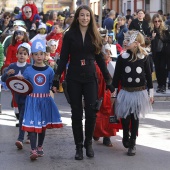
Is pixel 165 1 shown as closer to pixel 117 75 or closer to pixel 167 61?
pixel 167 61

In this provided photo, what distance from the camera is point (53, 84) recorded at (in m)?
8.48

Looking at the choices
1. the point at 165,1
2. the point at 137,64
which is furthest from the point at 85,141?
the point at 165,1

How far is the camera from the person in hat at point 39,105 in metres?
8.62

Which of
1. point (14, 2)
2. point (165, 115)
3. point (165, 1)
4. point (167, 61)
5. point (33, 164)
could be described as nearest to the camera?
point (33, 164)

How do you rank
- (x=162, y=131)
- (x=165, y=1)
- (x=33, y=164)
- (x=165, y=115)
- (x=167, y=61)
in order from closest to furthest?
(x=33, y=164) → (x=162, y=131) → (x=165, y=115) → (x=167, y=61) → (x=165, y=1)

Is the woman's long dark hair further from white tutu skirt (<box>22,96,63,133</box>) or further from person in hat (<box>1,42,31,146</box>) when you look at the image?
person in hat (<box>1,42,31,146</box>)

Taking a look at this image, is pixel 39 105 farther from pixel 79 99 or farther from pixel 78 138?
pixel 78 138

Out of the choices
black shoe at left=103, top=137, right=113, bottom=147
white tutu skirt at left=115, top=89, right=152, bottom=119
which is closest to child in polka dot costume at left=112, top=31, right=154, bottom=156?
white tutu skirt at left=115, top=89, right=152, bottom=119

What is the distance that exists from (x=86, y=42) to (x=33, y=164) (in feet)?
5.59

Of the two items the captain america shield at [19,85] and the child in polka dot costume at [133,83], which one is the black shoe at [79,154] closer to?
the child in polka dot costume at [133,83]

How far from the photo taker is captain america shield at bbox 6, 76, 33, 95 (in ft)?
28.5

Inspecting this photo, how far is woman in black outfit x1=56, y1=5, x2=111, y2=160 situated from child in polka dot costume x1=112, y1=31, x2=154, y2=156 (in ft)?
1.64

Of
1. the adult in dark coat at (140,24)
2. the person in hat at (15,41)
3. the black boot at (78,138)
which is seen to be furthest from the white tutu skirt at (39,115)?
the adult in dark coat at (140,24)

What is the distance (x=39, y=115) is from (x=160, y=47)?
24.5 ft
